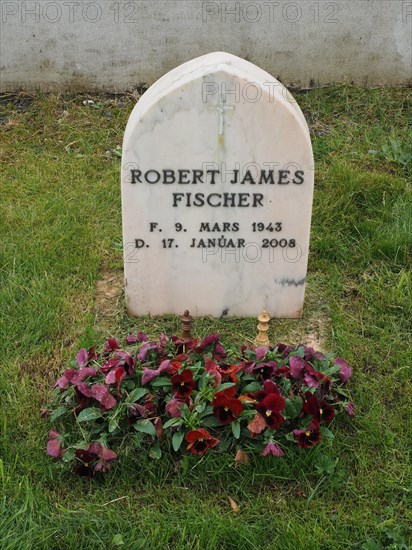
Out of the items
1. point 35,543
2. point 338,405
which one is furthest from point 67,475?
point 338,405

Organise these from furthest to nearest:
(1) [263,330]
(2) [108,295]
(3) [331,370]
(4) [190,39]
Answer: (4) [190,39], (2) [108,295], (1) [263,330], (3) [331,370]

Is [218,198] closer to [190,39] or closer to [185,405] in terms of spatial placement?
[185,405]

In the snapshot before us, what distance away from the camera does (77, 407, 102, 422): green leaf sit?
286 centimetres

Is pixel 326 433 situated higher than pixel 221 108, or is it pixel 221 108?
pixel 221 108

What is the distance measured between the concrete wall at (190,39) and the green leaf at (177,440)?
10.5 feet

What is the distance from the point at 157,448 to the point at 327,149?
2.67 metres

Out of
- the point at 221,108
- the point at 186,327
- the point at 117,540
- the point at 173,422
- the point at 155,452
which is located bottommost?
the point at 117,540

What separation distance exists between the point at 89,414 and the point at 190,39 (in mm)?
3170

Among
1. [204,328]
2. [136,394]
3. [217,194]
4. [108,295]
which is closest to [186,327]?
[204,328]

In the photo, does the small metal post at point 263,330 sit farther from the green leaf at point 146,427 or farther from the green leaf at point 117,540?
the green leaf at point 117,540

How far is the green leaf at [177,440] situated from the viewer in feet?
9.15

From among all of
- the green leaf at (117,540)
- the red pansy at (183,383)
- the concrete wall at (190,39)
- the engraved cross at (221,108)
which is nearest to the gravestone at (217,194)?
the engraved cross at (221,108)

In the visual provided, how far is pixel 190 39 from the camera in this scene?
5270 millimetres

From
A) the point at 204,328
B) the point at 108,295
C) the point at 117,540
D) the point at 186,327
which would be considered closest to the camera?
the point at 117,540
